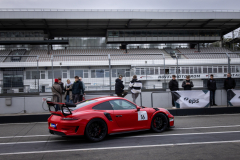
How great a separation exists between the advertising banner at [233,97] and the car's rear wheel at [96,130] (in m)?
8.80

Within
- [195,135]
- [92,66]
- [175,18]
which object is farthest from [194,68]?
[175,18]

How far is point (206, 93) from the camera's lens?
40.0 ft

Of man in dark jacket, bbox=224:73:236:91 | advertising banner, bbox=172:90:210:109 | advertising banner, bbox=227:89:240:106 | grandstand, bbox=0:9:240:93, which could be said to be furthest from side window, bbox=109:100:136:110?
grandstand, bbox=0:9:240:93

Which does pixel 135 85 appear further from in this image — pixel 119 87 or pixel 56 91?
pixel 56 91

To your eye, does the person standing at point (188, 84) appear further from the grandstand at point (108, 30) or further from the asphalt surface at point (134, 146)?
the grandstand at point (108, 30)

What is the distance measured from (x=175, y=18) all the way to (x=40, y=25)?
856 inches

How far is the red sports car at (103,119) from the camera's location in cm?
608

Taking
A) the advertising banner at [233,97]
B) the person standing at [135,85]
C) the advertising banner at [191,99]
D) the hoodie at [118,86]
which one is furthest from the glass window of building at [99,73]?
the advertising banner at [233,97]

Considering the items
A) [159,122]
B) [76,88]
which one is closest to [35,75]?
[76,88]

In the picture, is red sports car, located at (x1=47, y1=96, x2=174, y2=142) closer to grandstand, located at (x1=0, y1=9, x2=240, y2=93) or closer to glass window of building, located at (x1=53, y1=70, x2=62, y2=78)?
glass window of building, located at (x1=53, y1=70, x2=62, y2=78)

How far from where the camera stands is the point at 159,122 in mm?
7484

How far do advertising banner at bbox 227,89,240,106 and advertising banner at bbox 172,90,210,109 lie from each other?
1.35 metres

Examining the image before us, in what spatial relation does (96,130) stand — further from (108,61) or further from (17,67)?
(17,67)

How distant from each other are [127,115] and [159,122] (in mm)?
1242
